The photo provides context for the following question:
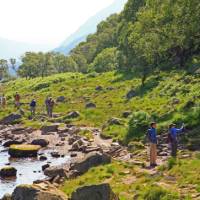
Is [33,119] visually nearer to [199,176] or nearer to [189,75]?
[189,75]

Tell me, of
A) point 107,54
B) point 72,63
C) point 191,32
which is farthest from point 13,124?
point 72,63

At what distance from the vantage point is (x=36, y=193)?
23.9 meters

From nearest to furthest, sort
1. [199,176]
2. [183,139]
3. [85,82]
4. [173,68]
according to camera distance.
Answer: [199,176] < [183,139] < [173,68] < [85,82]

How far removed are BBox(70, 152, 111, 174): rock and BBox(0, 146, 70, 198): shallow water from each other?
2.77 m

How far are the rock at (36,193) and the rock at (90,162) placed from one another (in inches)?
294

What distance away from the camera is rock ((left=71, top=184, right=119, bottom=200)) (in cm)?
2319

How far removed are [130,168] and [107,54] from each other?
Result: 94241mm

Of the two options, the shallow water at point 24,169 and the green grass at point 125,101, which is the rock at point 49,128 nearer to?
the green grass at point 125,101

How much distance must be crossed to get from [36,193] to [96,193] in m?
2.99

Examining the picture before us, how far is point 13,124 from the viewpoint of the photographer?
6300cm

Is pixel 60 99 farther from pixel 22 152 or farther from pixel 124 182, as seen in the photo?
pixel 124 182

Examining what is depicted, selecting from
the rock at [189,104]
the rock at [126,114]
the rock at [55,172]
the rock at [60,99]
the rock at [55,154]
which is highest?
the rock at [189,104]

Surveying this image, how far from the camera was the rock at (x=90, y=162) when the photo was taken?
32531 mm

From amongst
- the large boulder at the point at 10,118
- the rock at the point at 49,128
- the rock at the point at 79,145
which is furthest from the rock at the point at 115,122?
the large boulder at the point at 10,118
